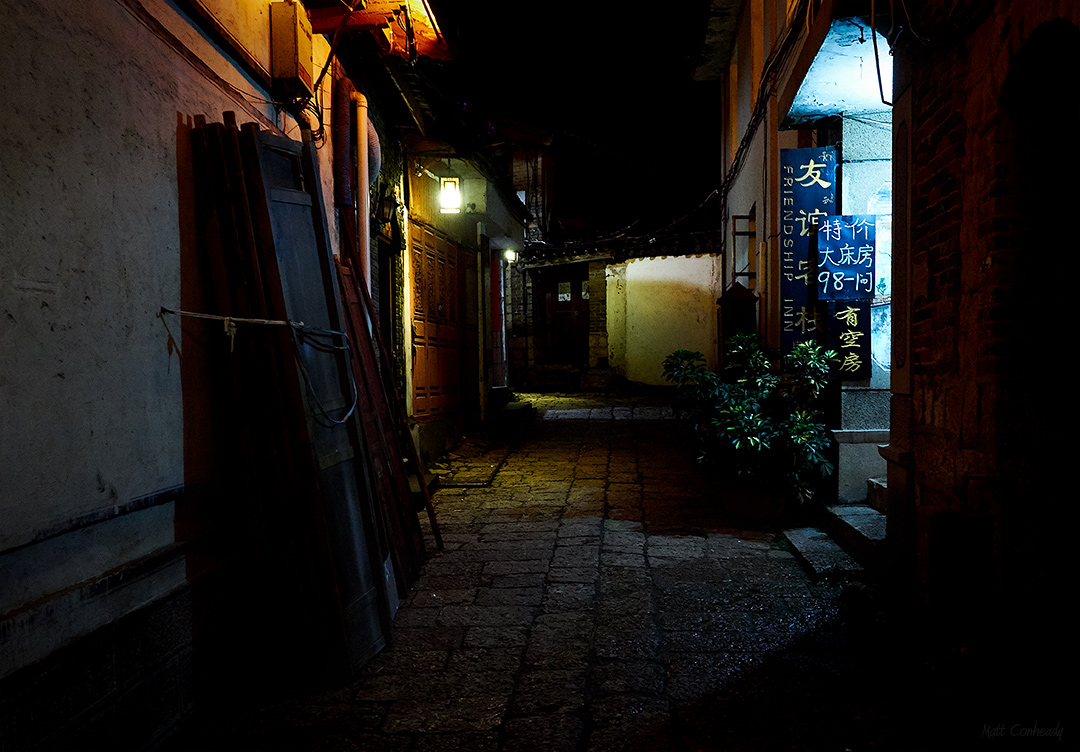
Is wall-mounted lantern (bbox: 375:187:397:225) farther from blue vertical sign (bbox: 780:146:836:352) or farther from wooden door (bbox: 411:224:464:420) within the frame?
blue vertical sign (bbox: 780:146:836:352)

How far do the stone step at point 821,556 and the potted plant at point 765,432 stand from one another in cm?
39

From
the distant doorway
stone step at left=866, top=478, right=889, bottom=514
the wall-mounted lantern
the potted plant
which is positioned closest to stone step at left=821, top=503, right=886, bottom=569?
stone step at left=866, top=478, right=889, bottom=514

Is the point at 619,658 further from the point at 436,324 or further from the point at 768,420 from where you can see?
the point at 436,324

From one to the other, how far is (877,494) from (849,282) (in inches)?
83.7

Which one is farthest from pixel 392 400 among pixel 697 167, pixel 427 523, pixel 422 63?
pixel 697 167

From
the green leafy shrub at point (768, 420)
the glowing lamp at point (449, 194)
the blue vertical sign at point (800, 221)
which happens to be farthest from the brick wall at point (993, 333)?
the glowing lamp at point (449, 194)

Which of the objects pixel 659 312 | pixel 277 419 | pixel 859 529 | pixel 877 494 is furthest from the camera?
pixel 659 312

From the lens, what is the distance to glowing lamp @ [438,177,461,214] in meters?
10.0

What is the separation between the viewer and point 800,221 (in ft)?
22.5

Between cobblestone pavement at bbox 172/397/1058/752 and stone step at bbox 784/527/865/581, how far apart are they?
127 millimetres

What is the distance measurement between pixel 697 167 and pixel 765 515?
19.2 metres

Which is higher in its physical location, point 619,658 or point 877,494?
point 877,494

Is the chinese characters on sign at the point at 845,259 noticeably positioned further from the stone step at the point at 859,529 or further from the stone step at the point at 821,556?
the stone step at the point at 821,556

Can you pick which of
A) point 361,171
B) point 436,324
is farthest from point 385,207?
point 436,324
